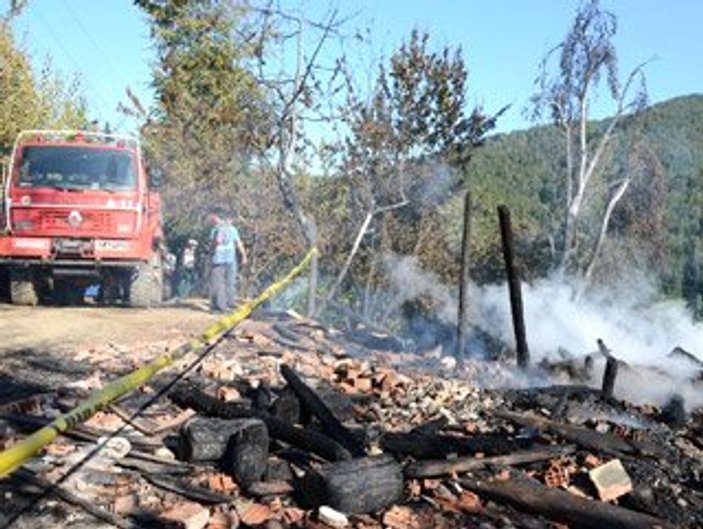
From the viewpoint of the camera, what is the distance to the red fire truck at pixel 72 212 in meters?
12.1

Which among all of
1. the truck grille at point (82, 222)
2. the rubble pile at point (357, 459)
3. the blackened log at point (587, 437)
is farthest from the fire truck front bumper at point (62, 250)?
the blackened log at point (587, 437)

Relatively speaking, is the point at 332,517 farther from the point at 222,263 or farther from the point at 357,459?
the point at 222,263

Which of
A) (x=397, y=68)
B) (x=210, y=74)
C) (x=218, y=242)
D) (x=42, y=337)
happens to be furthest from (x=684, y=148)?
(x=42, y=337)

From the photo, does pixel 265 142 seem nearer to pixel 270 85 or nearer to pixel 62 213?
pixel 270 85

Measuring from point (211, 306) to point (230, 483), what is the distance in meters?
9.14

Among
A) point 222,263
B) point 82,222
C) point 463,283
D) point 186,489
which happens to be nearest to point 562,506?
point 186,489

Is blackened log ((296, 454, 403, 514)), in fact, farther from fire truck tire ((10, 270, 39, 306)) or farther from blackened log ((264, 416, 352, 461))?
fire truck tire ((10, 270, 39, 306))

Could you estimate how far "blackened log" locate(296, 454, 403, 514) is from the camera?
4613 mm

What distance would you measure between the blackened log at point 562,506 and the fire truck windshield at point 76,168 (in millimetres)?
9202

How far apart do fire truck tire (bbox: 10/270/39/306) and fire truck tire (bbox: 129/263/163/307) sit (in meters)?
1.67

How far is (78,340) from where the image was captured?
9695 mm

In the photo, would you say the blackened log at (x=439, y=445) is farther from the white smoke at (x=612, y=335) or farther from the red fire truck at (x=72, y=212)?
the red fire truck at (x=72, y=212)

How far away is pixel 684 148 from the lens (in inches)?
2222

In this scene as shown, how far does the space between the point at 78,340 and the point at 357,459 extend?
5973 mm
